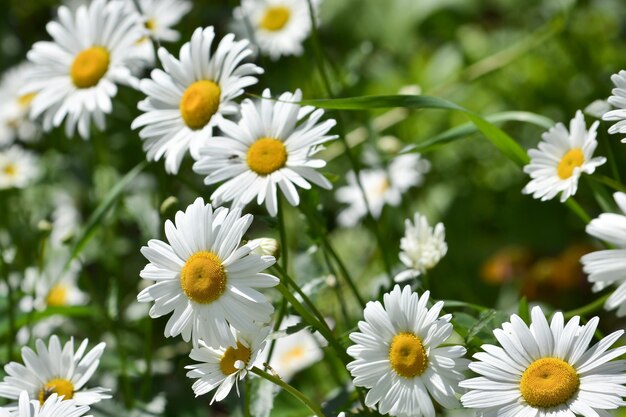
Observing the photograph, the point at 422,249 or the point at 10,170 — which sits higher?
the point at 10,170

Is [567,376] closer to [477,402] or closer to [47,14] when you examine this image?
[477,402]

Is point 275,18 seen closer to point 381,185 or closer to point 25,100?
point 381,185

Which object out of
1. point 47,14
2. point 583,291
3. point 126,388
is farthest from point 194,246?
point 47,14

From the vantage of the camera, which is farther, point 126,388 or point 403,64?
point 403,64

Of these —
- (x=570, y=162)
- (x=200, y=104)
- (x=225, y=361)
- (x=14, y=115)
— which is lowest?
(x=225, y=361)

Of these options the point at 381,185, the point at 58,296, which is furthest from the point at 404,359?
the point at 58,296

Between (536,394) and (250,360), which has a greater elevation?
(250,360)
